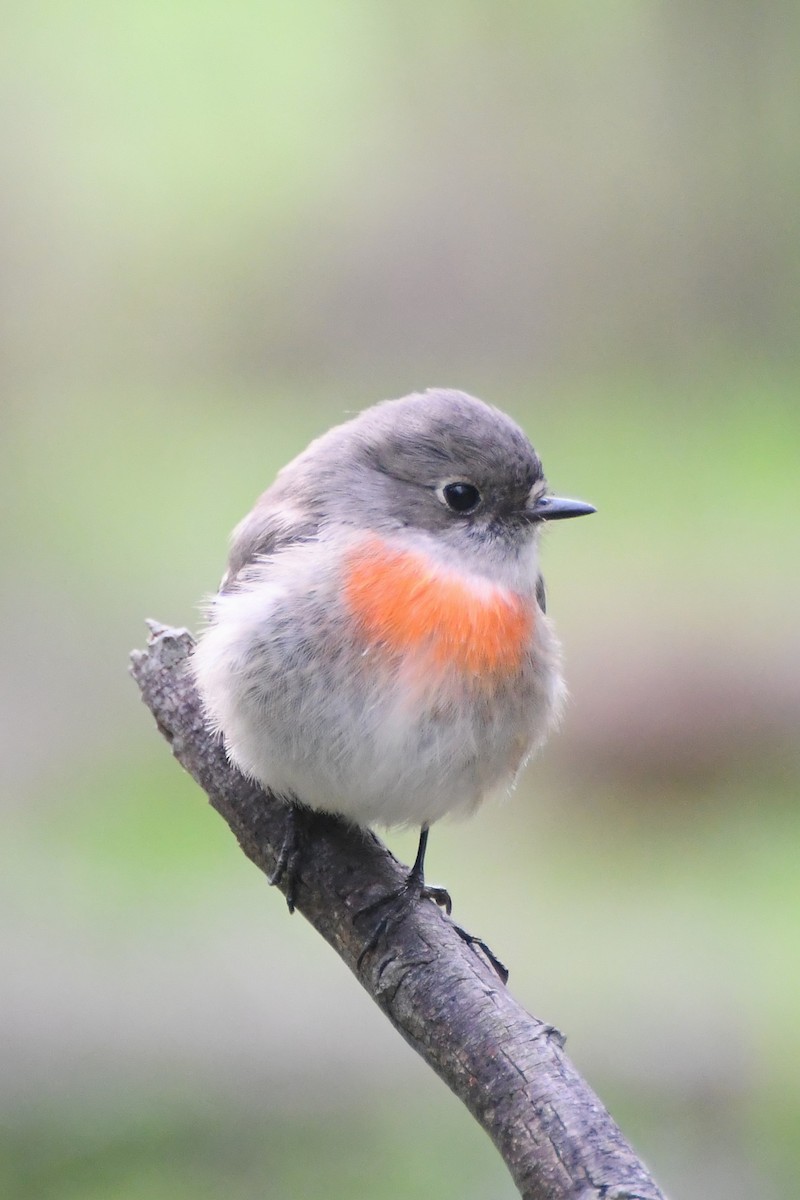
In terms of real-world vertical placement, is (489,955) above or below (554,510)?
below

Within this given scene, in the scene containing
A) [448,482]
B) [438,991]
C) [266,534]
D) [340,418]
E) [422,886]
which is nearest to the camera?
[438,991]

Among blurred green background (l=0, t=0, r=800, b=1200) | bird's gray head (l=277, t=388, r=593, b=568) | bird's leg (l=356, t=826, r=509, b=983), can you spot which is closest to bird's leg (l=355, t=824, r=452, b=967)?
bird's leg (l=356, t=826, r=509, b=983)

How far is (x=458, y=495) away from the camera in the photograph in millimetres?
3111

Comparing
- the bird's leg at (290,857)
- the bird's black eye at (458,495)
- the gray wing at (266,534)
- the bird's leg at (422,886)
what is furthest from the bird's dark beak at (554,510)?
the bird's leg at (290,857)

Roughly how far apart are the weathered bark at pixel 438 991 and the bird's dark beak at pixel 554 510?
2.77 ft

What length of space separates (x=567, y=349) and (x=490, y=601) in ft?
21.1

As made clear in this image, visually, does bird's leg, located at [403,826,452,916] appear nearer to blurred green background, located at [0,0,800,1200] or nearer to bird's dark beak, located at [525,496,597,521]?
bird's dark beak, located at [525,496,597,521]

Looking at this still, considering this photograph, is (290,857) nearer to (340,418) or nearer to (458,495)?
(458,495)

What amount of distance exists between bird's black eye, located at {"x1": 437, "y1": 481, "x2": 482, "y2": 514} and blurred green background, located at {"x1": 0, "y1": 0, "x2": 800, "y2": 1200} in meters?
2.66

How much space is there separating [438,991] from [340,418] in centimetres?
614

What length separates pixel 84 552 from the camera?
786cm

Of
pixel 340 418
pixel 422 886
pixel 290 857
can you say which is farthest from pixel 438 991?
pixel 340 418

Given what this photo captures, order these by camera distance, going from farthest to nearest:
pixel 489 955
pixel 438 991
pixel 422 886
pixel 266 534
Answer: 1. pixel 266 534
2. pixel 422 886
3. pixel 489 955
4. pixel 438 991

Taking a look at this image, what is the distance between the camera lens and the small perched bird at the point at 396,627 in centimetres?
288
